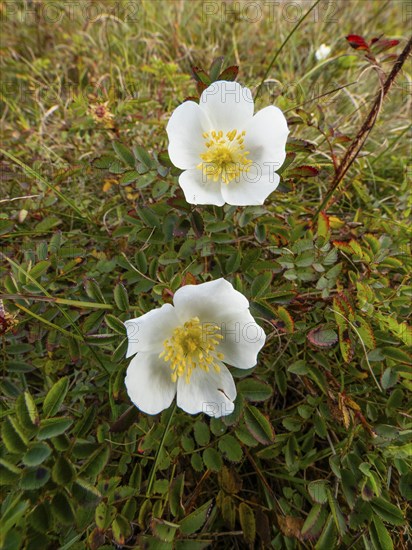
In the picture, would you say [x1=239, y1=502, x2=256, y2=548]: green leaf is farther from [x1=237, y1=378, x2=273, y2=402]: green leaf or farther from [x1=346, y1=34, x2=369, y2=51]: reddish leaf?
[x1=346, y1=34, x2=369, y2=51]: reddish leaf

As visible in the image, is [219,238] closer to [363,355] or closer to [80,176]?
[363,355]

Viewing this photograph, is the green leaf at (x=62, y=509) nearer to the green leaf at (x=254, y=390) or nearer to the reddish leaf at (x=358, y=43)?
the green leaf at (x=254, y=390)

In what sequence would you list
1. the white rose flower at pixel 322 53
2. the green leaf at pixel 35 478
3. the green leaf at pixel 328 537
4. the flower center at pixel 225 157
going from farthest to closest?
1. the white rose flower at pixel 322 53
2. the flower center at pixel 225 157
3. the green leaf at pixel 328 537
4. the green leaf at pixel 35 478

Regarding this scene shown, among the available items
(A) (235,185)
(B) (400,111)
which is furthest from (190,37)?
(A) (235,185)

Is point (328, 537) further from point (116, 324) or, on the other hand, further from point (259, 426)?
point (116, 324)

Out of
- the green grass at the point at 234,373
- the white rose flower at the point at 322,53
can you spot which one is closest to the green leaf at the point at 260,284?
the green grass at the point at 234,373

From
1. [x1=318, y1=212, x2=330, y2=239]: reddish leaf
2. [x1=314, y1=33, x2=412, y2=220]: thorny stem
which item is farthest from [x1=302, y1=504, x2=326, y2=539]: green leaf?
[x1=314, y1=33, x2=412, y2=220]: thorny stem
